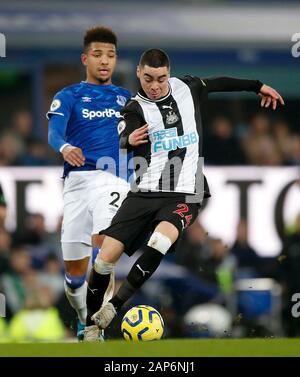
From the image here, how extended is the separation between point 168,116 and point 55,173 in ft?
21.1

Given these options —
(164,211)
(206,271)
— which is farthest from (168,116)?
(206,271)

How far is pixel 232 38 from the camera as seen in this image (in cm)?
1549

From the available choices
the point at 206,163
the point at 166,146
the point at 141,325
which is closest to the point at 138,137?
the point at 166,146

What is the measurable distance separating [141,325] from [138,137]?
144cm

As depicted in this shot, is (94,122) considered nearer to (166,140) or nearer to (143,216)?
(166,140)

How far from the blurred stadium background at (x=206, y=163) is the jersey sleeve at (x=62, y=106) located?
172 inches

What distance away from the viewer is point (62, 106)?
9.32m

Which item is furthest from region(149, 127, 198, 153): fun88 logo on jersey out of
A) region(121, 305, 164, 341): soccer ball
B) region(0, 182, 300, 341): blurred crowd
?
region(0, 182, 300, 341): blurred crowd

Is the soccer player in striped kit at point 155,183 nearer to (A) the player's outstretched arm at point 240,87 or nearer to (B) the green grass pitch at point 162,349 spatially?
(A) the player's outstretched arm at point 240,87

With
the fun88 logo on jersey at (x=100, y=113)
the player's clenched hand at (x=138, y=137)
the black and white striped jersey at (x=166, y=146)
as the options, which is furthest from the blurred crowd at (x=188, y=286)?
the player's clenched hand at (x=138, y=137)

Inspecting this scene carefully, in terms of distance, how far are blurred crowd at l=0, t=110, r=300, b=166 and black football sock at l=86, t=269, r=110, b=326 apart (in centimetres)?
589

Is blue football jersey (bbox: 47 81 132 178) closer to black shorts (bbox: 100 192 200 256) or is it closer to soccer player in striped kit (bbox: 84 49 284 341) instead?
soccer player in striped kit (bbox: 84 49 284 341)

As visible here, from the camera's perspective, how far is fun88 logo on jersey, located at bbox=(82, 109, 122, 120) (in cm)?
943

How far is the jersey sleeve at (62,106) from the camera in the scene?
365 inches
